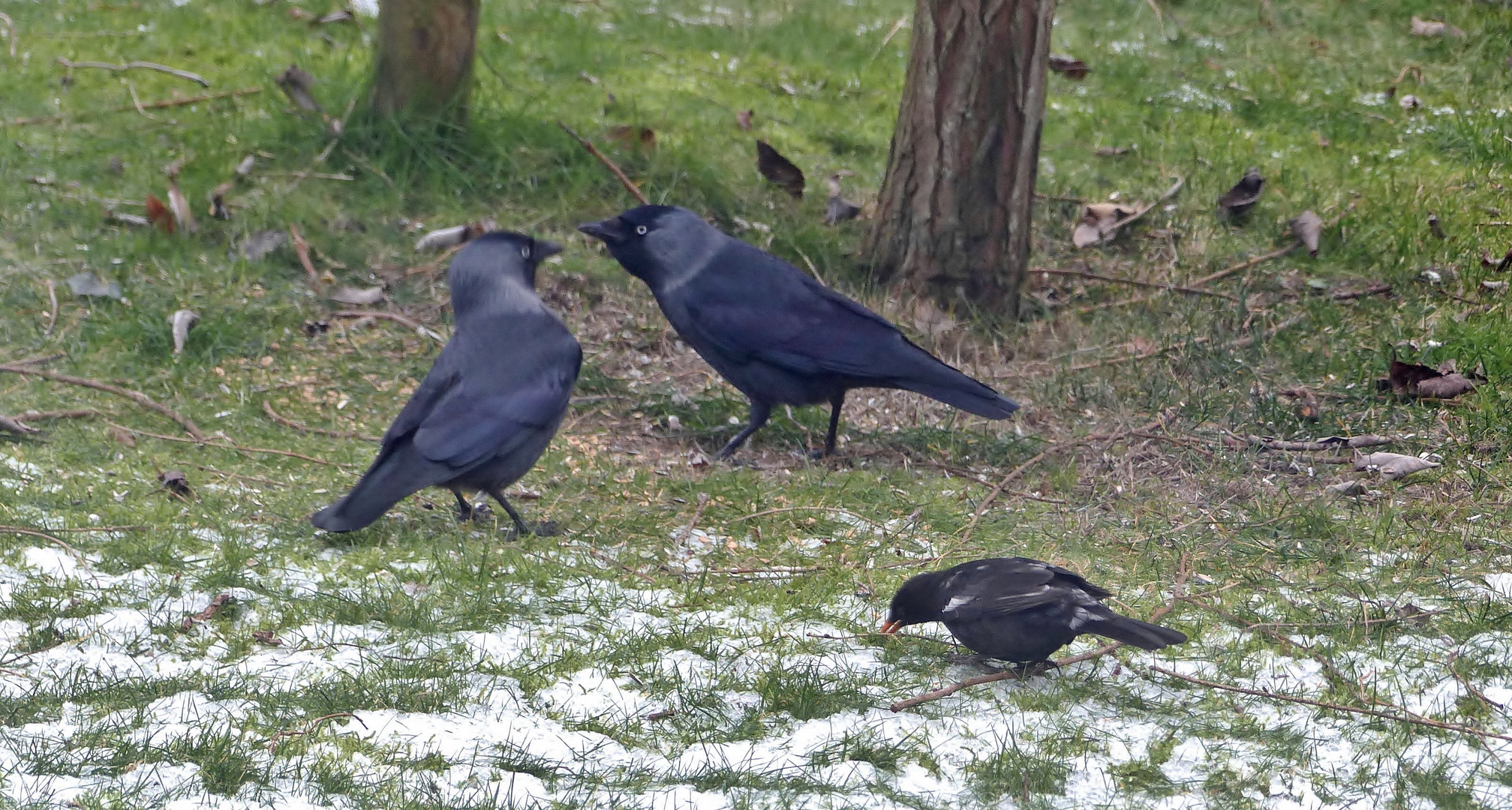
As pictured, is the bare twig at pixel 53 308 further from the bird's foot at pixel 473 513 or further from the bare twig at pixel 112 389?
the bird's foot at pixel 473 513

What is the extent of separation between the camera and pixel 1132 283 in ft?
21.4

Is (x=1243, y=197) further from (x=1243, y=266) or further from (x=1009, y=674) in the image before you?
(x=1009, y=674)

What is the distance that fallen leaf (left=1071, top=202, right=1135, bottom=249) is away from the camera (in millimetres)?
6902

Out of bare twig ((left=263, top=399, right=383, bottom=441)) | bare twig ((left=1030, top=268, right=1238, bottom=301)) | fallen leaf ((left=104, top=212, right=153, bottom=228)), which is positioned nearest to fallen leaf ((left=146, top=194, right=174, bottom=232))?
fallen leaf ((left=104, top=212, right=153, bottom=228))

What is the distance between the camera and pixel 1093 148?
7617mm

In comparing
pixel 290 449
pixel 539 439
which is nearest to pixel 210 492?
pixel 290 449

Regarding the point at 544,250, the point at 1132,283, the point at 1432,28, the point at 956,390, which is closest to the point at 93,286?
the point at 544,250

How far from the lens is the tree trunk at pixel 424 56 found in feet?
23.1

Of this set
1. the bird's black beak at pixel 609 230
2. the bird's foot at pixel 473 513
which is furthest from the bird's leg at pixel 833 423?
the bird's foot at pixel 473 513

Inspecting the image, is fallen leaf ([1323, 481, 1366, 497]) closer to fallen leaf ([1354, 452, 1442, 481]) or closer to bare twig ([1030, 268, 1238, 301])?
fallen leaf ([1354, 452, 1442, 481])

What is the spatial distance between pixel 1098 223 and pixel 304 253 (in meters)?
3.75

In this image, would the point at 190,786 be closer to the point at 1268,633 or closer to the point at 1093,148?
the point at 1268,633

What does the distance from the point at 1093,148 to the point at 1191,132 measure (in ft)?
1.82

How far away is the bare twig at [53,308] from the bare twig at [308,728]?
354 cm
